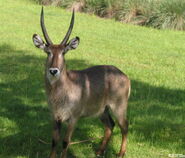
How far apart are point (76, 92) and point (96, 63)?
626 centimetres

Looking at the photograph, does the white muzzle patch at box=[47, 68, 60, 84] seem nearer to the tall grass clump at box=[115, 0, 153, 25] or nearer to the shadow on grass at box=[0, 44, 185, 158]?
the shadow on grass at box=[0, 44, 185, 158]

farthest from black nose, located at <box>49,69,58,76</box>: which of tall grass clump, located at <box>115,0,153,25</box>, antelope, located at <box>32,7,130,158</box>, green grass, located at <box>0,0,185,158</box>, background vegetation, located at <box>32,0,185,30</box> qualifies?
tall grass clump, located at <box>115,0,153,25</box>

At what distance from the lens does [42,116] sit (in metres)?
8.25

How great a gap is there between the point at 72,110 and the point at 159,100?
12.3 feet

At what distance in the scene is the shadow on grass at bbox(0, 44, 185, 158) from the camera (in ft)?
23.5

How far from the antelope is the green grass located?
20.9 inches

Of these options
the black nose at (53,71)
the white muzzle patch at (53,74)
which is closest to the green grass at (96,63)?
the white muzzle patch at (53,74)

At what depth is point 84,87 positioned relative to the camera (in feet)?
21.7

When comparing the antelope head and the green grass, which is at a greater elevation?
the antelope head

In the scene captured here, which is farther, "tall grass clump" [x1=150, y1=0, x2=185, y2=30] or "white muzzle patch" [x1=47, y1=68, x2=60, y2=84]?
"tall grass clump" [x1=150, y1=0, x2=185, y2=30]

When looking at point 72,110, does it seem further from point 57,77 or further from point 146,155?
point 146,155

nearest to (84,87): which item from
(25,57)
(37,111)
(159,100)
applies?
(37,111)

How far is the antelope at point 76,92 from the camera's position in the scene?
6.12 metres

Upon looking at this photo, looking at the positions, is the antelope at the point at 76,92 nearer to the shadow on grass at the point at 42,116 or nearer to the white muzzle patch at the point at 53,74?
the white muzzle patch at the point at 53,74
